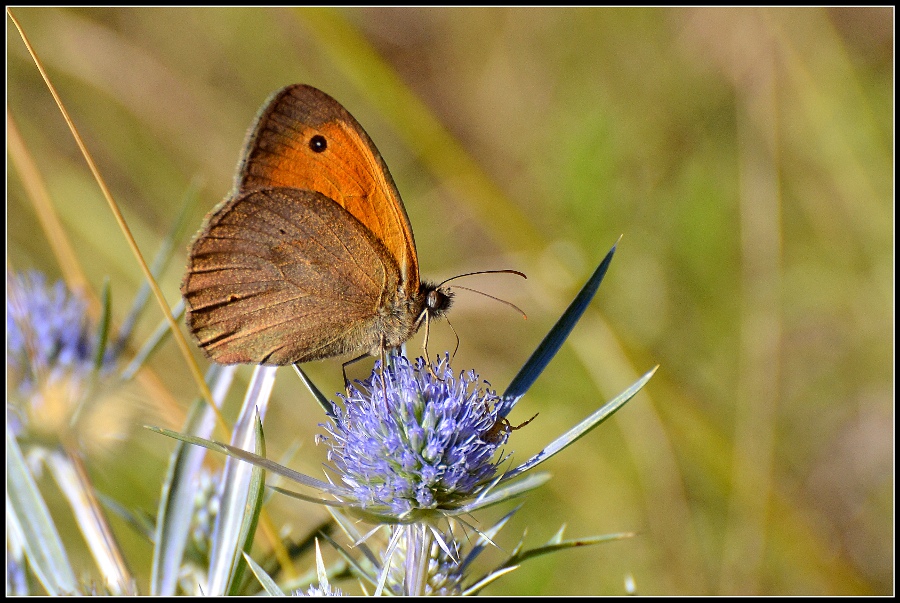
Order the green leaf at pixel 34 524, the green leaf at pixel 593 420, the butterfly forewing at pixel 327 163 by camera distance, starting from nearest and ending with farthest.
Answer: the green leaf at pixel 593 420
the green leaf at pixel 34 524
the butterfly forewing at pixel 327 163

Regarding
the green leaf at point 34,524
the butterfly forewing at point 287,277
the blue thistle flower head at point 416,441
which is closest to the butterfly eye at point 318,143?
the butterfly forewing at point 287,277

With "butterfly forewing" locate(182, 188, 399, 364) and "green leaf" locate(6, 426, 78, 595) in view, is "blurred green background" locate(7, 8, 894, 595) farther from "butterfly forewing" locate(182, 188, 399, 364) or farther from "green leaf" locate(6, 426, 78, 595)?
"green leaf" locate(6, 426, 78, 595)

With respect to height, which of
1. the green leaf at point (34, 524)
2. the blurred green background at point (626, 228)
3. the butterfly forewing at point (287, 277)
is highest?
the blurred green background at point (626, 228)

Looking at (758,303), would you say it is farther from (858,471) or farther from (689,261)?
(858,471)

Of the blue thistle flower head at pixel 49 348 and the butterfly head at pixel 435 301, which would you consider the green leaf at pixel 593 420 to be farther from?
the blue thistle flower head at pixel 49 348

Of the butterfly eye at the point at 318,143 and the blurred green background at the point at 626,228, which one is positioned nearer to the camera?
the butterfly eye at the point at 318,143

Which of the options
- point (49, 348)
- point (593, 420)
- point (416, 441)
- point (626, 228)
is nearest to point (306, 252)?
point (416, 441)
